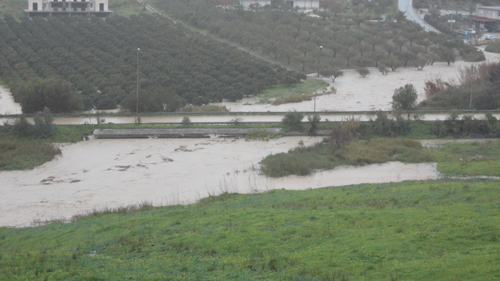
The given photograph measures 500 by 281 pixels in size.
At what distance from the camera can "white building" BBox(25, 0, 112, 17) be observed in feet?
231

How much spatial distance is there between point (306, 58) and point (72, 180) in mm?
32884

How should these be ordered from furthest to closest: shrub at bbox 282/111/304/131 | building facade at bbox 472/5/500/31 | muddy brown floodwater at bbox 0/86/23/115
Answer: building facade at bbox 472/5/500/31 < muddy brown floodwater at bbox 0/86/23/115 < shrub at bbox 282/111/304/131

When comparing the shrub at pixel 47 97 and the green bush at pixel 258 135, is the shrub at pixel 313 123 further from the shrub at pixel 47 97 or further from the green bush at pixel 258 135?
the shrub at pixel 47 97

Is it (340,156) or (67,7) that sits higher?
(67,7)

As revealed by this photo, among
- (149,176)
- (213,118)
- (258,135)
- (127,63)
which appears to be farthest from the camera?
(127,63)

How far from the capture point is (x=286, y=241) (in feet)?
46.7

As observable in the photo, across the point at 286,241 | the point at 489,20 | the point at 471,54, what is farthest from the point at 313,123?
the point at 489,20

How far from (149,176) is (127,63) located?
25726 millimetres

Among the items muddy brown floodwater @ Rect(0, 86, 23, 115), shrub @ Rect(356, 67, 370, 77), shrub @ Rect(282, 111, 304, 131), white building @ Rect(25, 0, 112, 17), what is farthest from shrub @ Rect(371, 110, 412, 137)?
white building @ Rect(25, 0, 112, 17)

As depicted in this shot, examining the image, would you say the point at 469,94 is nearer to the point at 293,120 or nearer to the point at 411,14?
the point at 293,120

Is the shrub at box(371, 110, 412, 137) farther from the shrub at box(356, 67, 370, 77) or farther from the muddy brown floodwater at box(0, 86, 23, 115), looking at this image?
the muddy brown floodwater at box(0, 86, 23, 115)

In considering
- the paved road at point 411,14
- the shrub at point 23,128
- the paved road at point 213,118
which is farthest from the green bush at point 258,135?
the paved road at point 411,14

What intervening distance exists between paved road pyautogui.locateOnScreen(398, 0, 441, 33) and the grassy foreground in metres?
58.4

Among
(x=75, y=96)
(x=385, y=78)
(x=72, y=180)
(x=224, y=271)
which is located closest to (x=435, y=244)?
(x=224, y=271)
